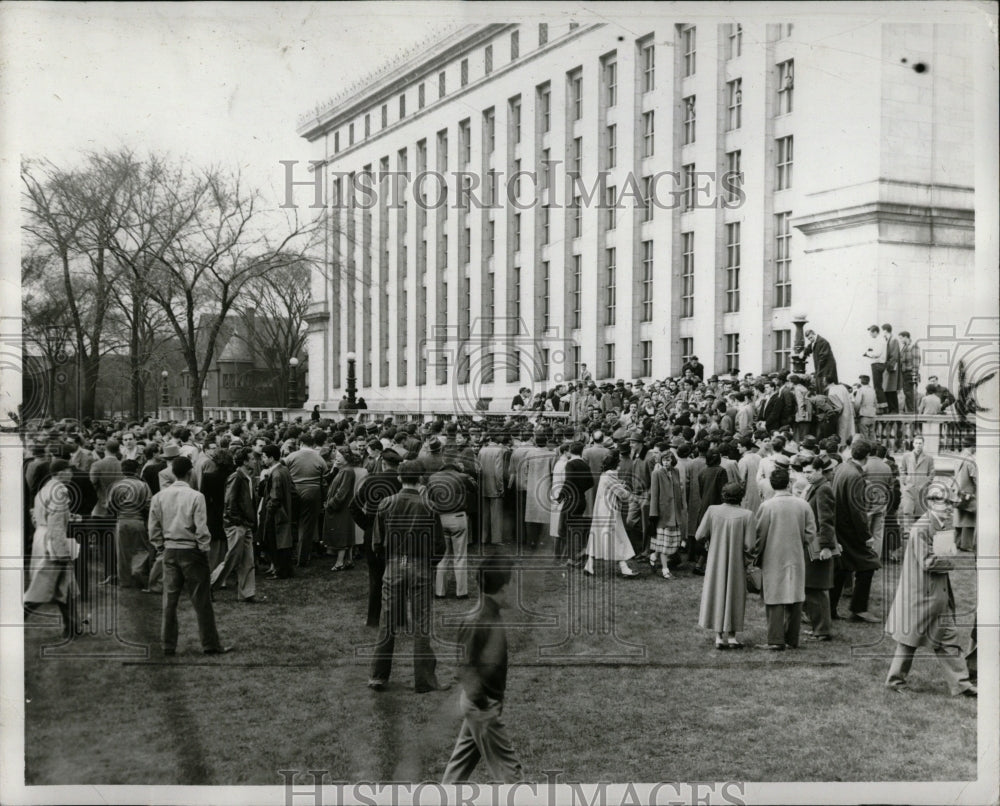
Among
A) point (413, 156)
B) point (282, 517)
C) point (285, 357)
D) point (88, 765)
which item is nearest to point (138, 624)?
point (88, 765)

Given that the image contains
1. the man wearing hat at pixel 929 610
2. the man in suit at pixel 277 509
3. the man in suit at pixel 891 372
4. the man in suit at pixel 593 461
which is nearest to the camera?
the man wearing hat at pixel 929 610

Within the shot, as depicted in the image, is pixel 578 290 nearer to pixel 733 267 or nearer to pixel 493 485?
pixel 733 267

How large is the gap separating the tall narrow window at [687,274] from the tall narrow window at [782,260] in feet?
6.64

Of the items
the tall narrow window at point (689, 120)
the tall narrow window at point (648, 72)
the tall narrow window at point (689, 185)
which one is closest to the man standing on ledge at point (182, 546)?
the tall narrow window at point (648, 72)

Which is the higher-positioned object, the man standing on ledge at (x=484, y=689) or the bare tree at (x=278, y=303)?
the bare tree at (x=278, y=303)

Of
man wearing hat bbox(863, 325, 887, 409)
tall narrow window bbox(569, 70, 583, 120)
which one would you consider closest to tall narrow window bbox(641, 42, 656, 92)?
tall narrow window bbox(569, 70, 583, 120)

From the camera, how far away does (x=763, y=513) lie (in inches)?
376

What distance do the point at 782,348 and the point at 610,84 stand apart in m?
8.74

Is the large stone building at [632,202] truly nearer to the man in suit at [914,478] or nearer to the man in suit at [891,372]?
the man in suit at [891,372]

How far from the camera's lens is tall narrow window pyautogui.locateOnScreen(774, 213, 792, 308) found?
66.2ft

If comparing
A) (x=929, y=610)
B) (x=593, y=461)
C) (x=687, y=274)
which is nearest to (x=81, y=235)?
(x=593, y=461)

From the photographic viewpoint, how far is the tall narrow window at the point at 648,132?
1689cm

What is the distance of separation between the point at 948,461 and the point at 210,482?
338 inches

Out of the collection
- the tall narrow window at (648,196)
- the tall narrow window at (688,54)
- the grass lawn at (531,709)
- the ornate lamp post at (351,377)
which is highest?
the tall narrow window at (688,54)
